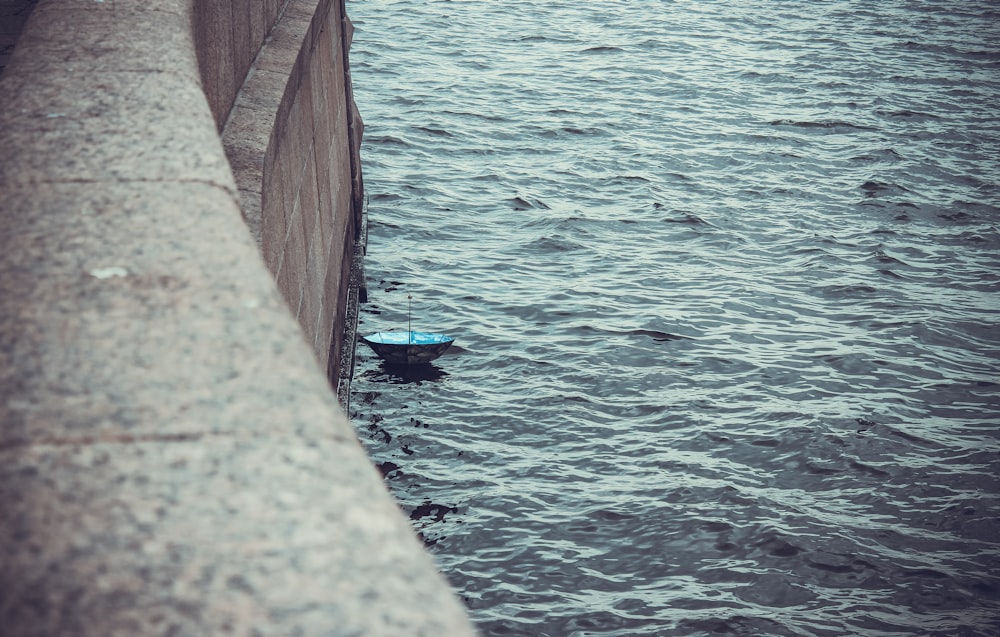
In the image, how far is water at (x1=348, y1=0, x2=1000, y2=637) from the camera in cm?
938

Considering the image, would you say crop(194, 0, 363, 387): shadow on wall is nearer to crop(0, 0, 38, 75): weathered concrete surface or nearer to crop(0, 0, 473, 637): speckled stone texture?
crop(0, 0, 38, 75): weathered concrete surface

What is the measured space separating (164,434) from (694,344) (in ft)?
39.3

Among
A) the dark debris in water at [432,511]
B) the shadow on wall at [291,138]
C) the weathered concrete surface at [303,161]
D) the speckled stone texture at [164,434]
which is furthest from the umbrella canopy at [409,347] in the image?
the speckled stone texture at [164,434]

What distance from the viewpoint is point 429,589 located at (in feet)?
5.02

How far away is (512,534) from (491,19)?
26036 millimetres

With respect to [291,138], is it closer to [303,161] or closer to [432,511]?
[303,161]

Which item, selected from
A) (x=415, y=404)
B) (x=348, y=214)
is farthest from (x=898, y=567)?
(x=348, y=214)

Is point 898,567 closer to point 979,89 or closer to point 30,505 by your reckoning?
point 30,505

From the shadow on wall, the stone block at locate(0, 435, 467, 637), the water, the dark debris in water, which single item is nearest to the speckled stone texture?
the stone block at locate(0, 435, 467, 637)

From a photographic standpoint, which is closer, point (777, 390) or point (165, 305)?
point (165, 305)

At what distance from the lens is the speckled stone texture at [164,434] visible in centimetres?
145

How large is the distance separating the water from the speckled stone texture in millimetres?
6565

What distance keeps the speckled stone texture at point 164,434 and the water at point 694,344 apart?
6.56 m

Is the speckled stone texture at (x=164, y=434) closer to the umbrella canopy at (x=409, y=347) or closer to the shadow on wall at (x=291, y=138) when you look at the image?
the shadow on wall at (x=291, y=138)
